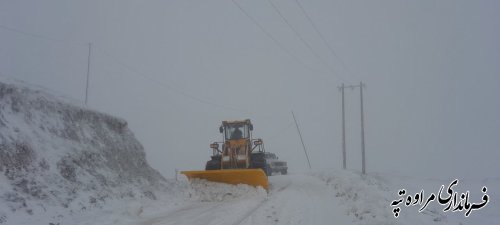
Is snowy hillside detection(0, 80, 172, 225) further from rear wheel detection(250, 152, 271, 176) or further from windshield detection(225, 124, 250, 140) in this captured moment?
windshield detection(225, 124, 250, 140)

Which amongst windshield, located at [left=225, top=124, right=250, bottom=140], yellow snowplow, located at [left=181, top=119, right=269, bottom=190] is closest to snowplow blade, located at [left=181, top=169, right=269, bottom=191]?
yellow snowplow, located at [left=181, top=119, right=269, bottom=190]

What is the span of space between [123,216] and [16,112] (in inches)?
143

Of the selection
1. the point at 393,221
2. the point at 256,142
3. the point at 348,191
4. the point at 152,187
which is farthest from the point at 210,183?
the point at 393,221

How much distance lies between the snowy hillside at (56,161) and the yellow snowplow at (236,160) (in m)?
2.14

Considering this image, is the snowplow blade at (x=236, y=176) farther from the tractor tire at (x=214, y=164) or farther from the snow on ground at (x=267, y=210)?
the tractor tire at (x=214, y=164)

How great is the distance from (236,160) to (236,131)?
1.59 meters

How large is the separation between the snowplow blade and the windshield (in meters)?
3.53

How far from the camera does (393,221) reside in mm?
8039

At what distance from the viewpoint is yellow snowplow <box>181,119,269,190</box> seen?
14.6m

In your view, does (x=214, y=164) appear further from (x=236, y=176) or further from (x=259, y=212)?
(x=259, y=212)

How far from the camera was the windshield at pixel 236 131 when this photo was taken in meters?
18.3

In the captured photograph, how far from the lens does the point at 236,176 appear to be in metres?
14.7

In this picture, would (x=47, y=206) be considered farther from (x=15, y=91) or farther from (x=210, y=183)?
(x=210, y=183)

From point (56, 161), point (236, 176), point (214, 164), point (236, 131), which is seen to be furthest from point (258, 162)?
point (56, 161)
